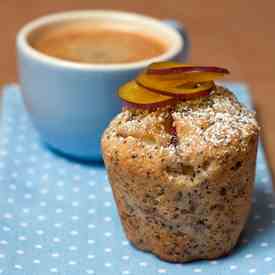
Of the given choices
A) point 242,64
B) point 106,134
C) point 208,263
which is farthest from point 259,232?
point 242,64

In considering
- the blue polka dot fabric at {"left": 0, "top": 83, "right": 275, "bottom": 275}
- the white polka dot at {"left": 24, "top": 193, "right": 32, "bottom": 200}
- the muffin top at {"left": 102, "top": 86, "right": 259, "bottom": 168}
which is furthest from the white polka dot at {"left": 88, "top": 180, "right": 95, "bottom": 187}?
the muffin top at {"left": 102, "top": 86, "right": 259, "bottom": 168}

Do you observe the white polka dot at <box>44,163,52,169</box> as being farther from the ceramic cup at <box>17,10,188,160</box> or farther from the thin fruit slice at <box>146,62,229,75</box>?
the thin fruit slice at <box>146,62,229,75</box>

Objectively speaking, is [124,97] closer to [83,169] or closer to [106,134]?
[106,134]

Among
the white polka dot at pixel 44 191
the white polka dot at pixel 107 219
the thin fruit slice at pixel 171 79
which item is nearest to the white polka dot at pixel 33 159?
the white polka dot at pixel 44 191

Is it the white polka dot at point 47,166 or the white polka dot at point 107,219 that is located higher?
the white polka dot at point 107,219

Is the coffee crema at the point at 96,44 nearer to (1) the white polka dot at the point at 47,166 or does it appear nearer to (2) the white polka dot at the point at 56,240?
(1) the white polka dot at the point at 47,166

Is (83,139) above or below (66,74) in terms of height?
below

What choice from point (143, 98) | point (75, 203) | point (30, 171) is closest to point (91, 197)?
point (75, 203)
